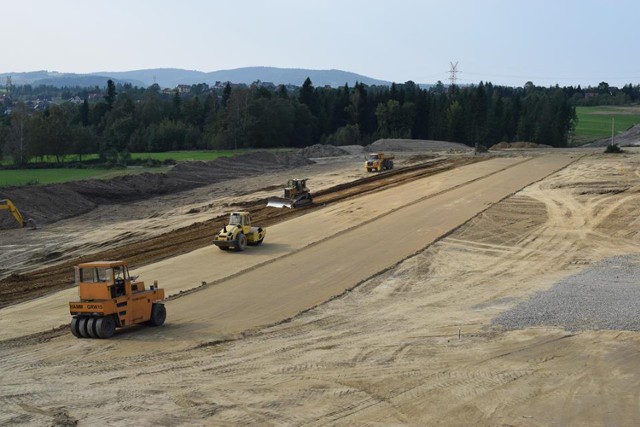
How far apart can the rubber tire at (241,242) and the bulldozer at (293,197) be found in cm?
1145

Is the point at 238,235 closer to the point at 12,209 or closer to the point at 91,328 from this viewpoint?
the point at 91,328

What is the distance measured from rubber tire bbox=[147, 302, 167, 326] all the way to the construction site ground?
268mm

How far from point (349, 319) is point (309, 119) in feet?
288

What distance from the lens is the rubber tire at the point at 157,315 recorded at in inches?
889

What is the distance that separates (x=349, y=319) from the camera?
2338 centimetres

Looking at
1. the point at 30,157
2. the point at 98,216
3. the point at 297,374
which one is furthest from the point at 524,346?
the point at 30,157

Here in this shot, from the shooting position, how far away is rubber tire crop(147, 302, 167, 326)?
22.6m

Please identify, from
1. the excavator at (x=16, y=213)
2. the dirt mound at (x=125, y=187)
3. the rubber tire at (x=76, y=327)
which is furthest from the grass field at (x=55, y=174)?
the rubber tire at (x=76, y=327)

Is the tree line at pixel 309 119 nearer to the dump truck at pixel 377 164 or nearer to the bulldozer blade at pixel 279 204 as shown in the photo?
the dump truck at pixel 377 164

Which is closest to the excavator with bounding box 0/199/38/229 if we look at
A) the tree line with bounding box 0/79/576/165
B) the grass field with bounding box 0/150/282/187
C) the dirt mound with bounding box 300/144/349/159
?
the grass field with bounding box 0/150/282/187

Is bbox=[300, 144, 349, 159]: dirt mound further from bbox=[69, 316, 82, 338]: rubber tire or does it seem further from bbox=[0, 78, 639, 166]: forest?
bbox=[69, 316, 82, 338]: rubber tire

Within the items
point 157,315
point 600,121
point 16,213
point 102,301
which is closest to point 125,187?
point 16,213

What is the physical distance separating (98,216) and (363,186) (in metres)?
17.3

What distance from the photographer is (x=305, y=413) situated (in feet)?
50.1
